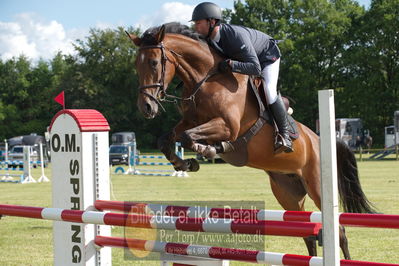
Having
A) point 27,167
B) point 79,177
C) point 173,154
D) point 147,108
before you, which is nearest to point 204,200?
point 173,154

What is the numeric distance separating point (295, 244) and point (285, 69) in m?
39.0

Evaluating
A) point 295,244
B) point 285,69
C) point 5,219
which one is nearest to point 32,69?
point 285,69

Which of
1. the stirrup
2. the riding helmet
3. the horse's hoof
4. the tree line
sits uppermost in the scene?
the tree line

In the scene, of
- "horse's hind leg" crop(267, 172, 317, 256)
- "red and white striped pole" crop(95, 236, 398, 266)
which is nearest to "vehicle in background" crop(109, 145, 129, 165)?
"horse's hind leg" crop(267, 172, 317, 256)

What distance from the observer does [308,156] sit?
507cm

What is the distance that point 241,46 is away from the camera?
4.40 m

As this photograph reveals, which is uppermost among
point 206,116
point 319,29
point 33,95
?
point 319,29

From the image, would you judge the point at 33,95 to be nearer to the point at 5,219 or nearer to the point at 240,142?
the point at 5,219

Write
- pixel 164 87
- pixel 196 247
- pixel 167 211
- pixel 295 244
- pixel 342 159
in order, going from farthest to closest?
pixel 295 244, pixel 342 159, pixel 164 87, pixel 167 211, pixel 196 247

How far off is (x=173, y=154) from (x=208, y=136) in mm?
329

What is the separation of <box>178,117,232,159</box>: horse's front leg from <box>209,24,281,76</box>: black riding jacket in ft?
1.49

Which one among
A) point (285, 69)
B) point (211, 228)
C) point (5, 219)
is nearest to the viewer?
point (211, 228)

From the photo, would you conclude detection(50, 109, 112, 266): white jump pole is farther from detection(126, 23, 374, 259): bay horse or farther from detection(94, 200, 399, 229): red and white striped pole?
detection(126, 23, 374, 259): bay horse

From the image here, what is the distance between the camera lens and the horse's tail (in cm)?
552
